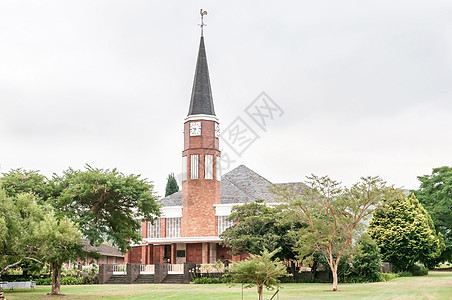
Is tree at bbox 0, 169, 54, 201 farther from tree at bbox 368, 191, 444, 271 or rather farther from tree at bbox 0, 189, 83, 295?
tree at bbox 368, 191, 444, 271

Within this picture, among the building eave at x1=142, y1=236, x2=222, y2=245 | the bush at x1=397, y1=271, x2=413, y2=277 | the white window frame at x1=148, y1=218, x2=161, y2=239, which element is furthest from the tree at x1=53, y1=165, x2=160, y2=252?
the bush at x1=397, y1=271, x2=413, y2=277

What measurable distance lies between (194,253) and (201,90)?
1469 cm

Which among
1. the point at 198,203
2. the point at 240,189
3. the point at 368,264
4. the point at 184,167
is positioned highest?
the point at 184,167

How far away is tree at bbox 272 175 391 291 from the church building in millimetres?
16452

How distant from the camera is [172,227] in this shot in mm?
48188

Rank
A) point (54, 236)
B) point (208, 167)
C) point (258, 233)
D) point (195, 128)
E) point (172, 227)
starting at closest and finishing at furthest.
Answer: point (54, 236)
point (258, 233)
point (208, 167)
point (195, 128)
point (172, 227)

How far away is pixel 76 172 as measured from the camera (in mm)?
29188

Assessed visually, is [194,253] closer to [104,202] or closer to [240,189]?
[240,189]

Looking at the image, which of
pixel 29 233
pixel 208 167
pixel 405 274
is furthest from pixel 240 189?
pixel 29 233

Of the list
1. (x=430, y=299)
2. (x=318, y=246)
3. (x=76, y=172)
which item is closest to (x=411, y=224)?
(x=318, y=246)

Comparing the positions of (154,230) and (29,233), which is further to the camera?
(154,230)

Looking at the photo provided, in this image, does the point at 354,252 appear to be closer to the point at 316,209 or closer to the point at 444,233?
the point at 316,209

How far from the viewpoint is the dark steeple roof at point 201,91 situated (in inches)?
1892

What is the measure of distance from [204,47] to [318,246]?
86.5ft
